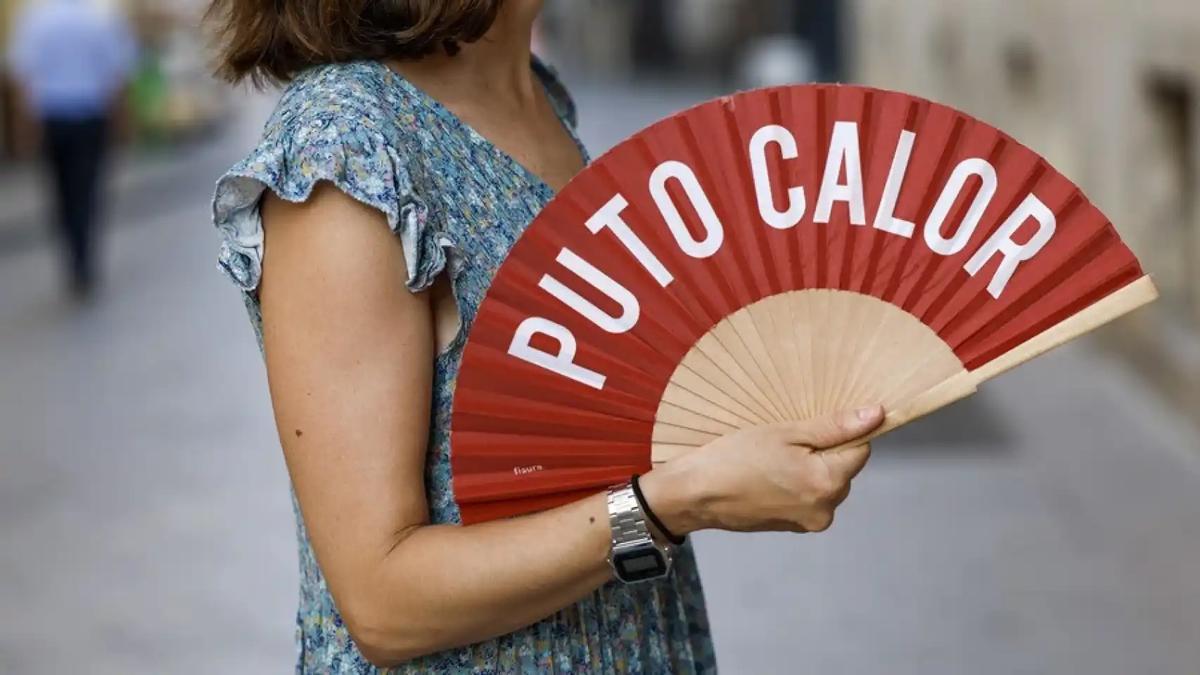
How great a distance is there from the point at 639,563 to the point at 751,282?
0.29 meters

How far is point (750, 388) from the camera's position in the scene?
1781 millimetres

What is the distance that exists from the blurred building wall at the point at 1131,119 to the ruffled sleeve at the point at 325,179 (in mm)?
6190

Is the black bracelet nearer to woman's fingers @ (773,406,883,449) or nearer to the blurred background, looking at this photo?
woman's fingers @ (773,406,883,449)

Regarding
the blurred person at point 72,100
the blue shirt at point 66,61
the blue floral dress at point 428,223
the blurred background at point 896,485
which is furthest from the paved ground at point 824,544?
the blue shirt at point 66,61

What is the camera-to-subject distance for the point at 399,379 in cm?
173

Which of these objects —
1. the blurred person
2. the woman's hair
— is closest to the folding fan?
the woman's hair

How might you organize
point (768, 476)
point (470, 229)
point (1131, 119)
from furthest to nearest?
point (1131, 119) < point (470, 229) < point (768, 476)

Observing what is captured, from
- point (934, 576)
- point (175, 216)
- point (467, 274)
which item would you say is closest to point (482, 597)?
point (467, 274)

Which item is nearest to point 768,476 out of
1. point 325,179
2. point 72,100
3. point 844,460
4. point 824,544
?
point 844,460

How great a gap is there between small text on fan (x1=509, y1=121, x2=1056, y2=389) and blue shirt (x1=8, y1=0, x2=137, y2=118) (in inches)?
460

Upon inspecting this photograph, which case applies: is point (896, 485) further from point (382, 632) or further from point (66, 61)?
point (66, 61)

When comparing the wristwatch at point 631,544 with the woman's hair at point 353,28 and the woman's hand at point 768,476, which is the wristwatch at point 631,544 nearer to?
the woman's hand at point 768,476

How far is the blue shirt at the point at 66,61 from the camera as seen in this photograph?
1276 cm

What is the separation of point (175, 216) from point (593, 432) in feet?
54.5
